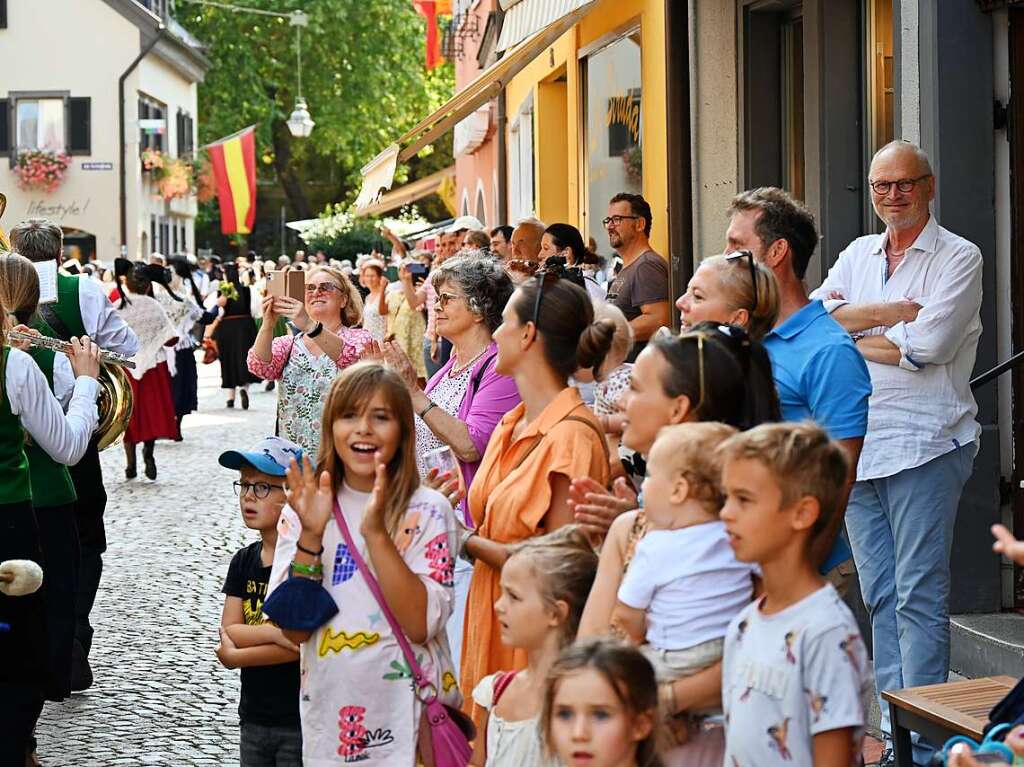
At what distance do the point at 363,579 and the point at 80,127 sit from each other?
149 feet

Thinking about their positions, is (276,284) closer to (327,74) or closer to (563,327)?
(563,327)

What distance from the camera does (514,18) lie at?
12.5 metres

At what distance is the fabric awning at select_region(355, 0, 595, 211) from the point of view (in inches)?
588

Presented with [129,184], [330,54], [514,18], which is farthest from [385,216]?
[514,18]

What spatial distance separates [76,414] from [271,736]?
1633 millimetres

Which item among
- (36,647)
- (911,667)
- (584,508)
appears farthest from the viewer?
(911,667)

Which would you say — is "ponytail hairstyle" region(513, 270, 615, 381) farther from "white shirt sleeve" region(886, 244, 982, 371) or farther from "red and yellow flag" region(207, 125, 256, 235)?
"red and yellow flag" region(207, 125, 256, 235)

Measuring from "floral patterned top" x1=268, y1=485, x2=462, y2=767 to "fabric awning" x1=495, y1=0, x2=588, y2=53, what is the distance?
7.16 metres

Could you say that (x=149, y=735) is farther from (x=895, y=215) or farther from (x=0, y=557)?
(x=895, y=215)

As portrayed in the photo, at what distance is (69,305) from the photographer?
8.38m

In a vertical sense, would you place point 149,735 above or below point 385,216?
below

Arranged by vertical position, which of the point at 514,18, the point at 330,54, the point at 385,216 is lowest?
the point at 514,18

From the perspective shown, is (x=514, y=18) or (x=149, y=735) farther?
(x=514, y=18)

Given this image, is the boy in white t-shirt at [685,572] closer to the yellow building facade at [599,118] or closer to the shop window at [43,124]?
the yellow building facade at [599,118]
